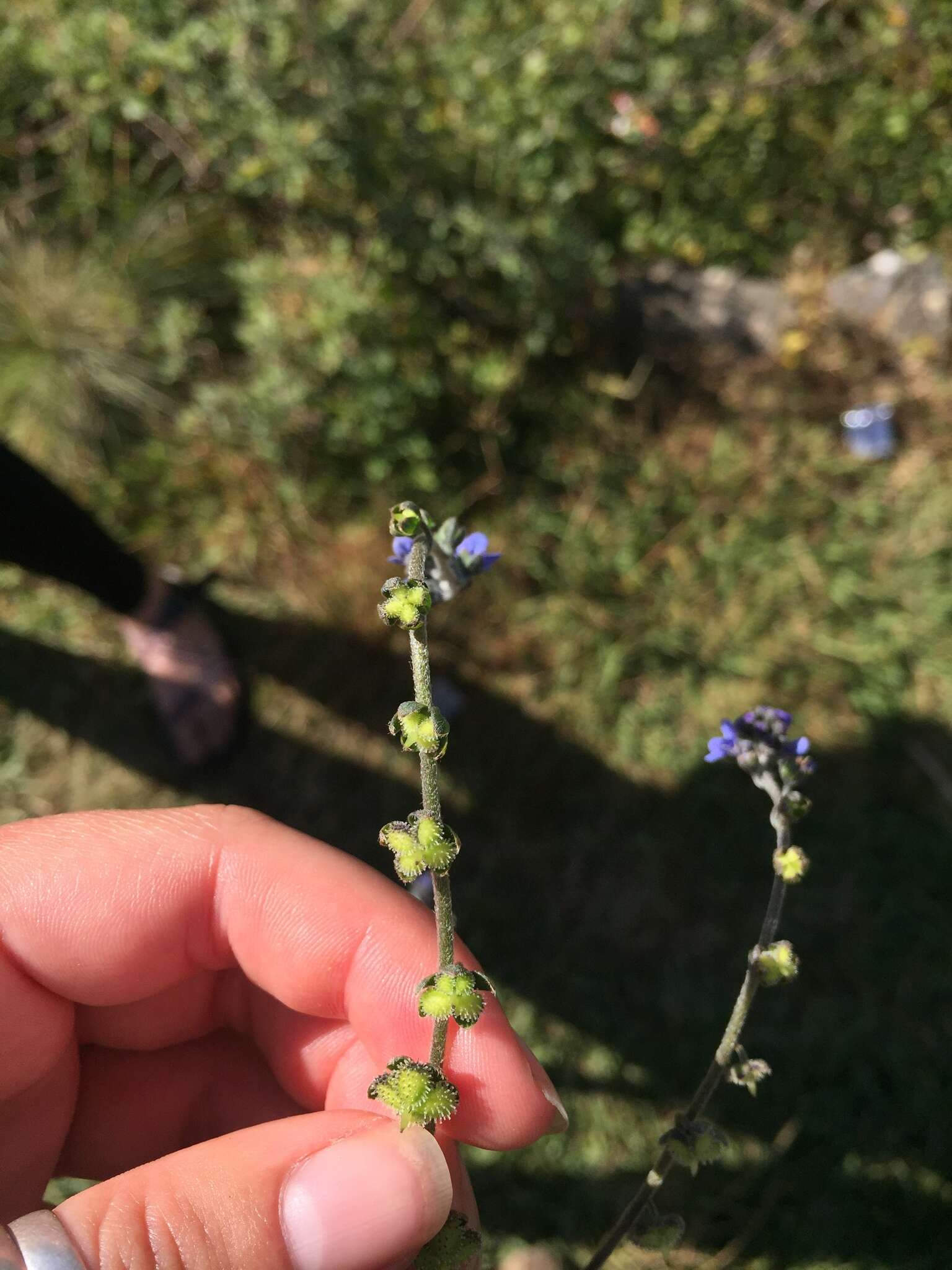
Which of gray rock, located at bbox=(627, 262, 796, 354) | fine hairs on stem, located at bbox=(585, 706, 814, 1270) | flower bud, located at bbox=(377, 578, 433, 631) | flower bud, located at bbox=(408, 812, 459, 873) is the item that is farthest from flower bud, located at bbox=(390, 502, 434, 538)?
gray rock, located at bbox=(627, 262, 796, 354)

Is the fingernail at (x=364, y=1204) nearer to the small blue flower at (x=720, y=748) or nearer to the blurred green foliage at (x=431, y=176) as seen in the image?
the small blue flower at (x=720, y=748)

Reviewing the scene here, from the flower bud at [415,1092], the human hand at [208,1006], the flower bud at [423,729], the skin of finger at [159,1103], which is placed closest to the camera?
the flower bud at [423,729]

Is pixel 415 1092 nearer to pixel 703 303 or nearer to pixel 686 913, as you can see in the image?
pixel 686 913

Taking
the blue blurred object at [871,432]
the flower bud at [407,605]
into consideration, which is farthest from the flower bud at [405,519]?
the blue blurred object at [871,432]

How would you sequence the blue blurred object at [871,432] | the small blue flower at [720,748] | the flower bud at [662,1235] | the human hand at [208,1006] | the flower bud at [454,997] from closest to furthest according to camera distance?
1. the flower bud at [454,997]
2. the flower bud at [662,1235]
3. the small blue flower at [720,748]
4. the human hand at [208,1006]
5. the blue blurred object at [871,432]

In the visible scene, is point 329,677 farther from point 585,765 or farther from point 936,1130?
point 936,1130

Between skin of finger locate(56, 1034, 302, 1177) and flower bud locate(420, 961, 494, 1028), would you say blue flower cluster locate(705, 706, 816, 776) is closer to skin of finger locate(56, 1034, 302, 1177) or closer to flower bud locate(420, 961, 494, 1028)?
flower bud locate(420, 961, 494, 1028)
